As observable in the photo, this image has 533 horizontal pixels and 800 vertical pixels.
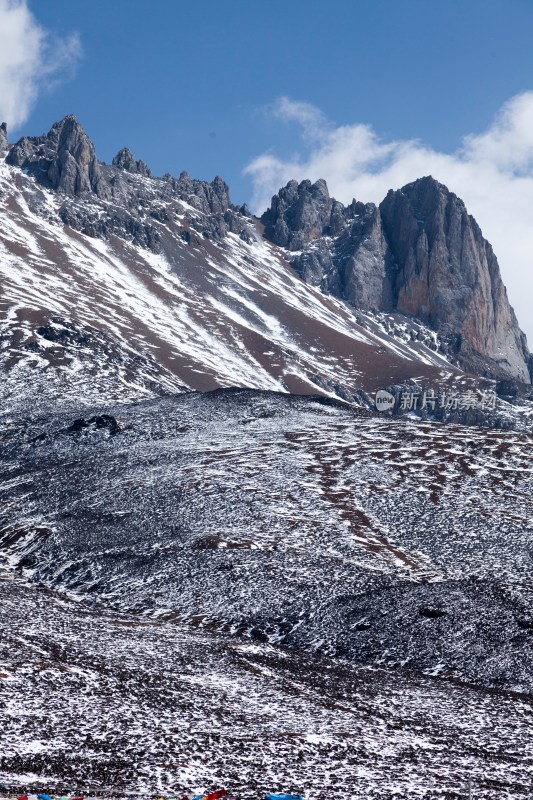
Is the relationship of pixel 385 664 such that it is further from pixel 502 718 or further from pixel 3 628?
pixel 3 628

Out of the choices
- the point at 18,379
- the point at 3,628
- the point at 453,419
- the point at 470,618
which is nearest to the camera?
the point at 3,628

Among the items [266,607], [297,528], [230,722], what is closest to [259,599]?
[266,607]

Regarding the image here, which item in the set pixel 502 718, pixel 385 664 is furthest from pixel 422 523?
pixel 502 718

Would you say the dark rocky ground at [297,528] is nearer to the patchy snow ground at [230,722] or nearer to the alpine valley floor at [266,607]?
the alpine valley floor at [266,607]

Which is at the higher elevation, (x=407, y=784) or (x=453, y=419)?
(x=453, y=419)

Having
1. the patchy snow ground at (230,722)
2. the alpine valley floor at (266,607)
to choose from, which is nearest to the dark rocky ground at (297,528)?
the alpine valley floor at (266,607)

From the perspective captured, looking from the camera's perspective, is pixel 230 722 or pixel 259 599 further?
pixel 259 599

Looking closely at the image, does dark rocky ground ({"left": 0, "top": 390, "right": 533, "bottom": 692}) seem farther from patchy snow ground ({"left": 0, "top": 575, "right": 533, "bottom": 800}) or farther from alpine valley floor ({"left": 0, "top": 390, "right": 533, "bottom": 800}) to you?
patchy snow ground ({"left": 0, "top": 575, "right": 533, "bottom": 800})

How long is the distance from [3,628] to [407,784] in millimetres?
17744

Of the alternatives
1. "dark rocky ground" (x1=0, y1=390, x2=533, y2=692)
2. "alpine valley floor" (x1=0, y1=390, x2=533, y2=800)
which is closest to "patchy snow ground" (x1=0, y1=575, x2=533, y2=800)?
"alpine valley floor" (x1=0, y1=390, x2=533, y2=800)

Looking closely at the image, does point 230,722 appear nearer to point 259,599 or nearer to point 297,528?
point 259,599

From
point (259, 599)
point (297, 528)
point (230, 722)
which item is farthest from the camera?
point (297, 528)

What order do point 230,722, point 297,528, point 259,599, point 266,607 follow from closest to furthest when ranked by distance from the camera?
1. point 230,722
2. point 266,607
3. point 259,599
4. point 297,528

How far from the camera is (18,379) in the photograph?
105938mm
